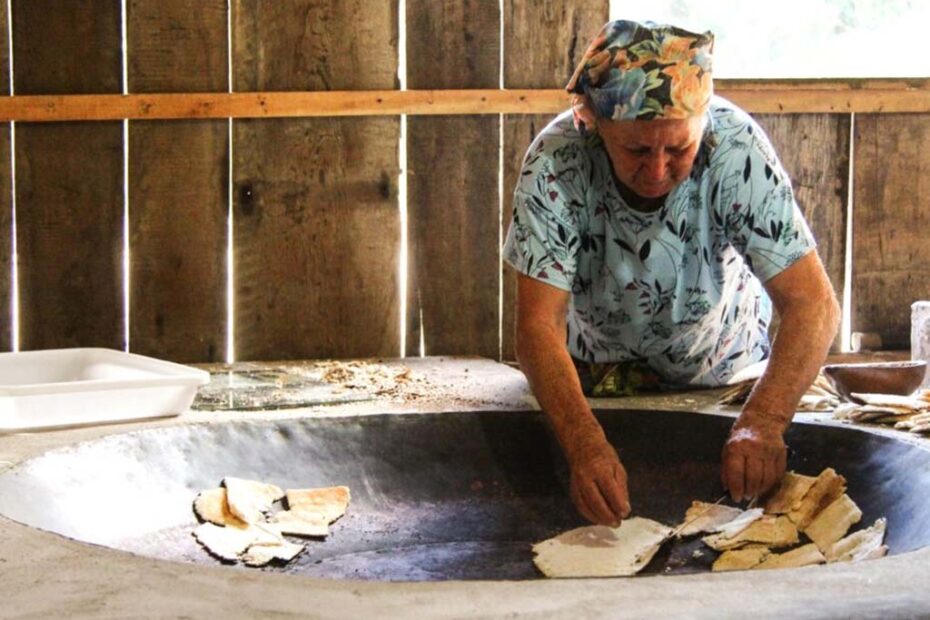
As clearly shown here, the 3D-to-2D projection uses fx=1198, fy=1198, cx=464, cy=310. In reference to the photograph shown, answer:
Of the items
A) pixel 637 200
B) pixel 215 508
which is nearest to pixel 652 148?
pixel 637 200

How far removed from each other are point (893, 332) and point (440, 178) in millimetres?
1751

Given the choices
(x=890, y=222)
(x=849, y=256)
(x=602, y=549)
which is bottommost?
(x=602, y=549)

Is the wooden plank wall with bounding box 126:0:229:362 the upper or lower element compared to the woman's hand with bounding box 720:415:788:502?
upper

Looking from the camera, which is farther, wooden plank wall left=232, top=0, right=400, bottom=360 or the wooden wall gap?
the wooden wall gap

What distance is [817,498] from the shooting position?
2479 mm

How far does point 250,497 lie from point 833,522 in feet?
4.02

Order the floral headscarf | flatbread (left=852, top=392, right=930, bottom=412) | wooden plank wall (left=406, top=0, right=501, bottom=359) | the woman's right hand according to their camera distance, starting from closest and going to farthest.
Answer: the woman's right hand < the floral headscarf < flatbread (left=852, top=392, right=930, bottom=412) < wooden plank wall (left=406, top=0, right=501, bottom=359)

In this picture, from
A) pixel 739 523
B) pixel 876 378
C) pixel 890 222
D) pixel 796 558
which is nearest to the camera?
pixel 796 558

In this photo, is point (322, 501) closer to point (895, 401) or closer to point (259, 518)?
point (259, 518)

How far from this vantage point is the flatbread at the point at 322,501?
2.65 metres

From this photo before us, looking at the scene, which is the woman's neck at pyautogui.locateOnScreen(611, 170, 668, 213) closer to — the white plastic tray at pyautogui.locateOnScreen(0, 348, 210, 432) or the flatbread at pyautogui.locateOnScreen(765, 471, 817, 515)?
the flatbread at pyautogui.locateOnScreen(765, 471, 817, 515)

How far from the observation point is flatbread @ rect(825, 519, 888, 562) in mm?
2201

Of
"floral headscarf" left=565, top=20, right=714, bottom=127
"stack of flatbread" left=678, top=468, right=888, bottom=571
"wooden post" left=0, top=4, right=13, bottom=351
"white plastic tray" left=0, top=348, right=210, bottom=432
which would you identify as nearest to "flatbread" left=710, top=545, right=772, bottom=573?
"stack of flatbread" left=678, top=468, right=888, bottom=571

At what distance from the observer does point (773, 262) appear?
2.52 meters
